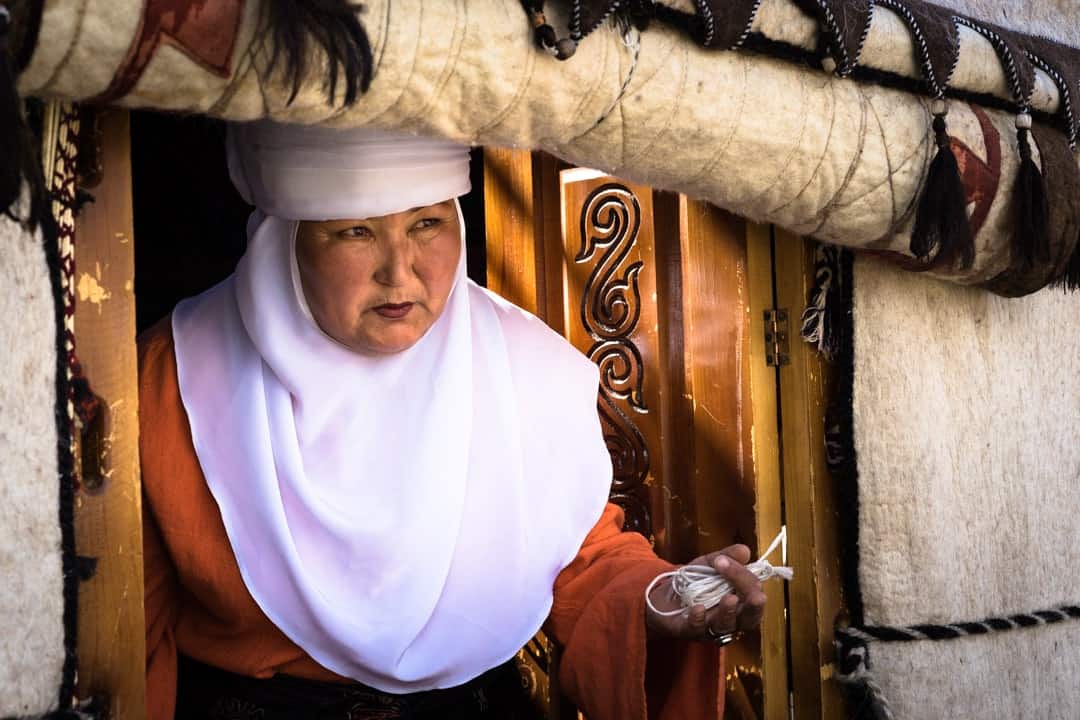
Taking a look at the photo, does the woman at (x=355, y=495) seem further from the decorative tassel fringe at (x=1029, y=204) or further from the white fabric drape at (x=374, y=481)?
the decorative tassel fringe at (x=1029, y=204)

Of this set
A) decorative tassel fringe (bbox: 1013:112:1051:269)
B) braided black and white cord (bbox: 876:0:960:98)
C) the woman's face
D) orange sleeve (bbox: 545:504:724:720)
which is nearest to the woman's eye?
the woman's face

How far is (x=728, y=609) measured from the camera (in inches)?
82.0

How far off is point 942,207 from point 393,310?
1030 millimetres

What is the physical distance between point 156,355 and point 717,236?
1230 mm

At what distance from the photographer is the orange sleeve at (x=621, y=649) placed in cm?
231

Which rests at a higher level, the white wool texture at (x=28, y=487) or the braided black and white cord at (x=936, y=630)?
the white wool texture at (x=28, y=487)

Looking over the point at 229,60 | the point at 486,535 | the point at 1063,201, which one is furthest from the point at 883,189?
the point at 229,60

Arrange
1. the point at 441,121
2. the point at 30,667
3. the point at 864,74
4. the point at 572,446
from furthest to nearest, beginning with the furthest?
the point at 572,446
the point at 864,74
the point at 441,121
the point at 30,667

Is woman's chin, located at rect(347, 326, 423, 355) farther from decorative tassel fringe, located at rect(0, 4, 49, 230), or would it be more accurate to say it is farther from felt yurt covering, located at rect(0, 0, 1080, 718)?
decorative tassel fringe, located at rect(0, 4, 49, 230)

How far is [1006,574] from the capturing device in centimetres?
271

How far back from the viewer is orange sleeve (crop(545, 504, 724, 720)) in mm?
2314

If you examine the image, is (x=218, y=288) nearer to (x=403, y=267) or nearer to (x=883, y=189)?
(x=403, y=267)

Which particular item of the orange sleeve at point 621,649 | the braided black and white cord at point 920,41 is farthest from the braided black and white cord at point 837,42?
the orange sleeve at point 621,649

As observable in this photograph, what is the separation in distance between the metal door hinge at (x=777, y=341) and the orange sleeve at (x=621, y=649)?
48 centimetres
